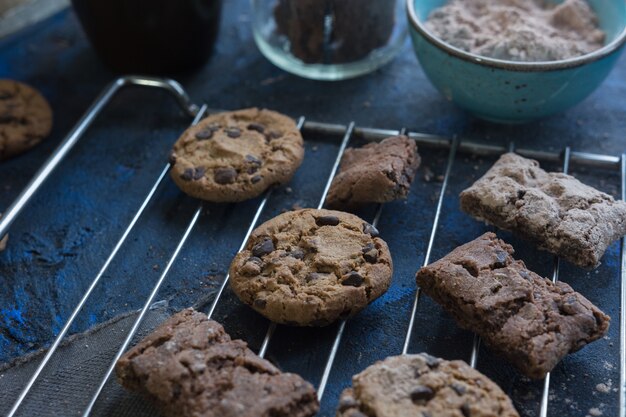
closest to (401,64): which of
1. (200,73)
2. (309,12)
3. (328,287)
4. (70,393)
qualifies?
(309,12)

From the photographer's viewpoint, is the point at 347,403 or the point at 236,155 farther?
the point at 236,155

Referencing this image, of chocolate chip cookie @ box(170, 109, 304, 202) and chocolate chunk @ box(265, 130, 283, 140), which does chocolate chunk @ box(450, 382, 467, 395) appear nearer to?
chocolate chip cookie @ box(170, 109, 304, 202)

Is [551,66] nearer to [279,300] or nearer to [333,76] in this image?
[333,76]

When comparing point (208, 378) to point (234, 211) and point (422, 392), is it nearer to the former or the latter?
point (422, 392)

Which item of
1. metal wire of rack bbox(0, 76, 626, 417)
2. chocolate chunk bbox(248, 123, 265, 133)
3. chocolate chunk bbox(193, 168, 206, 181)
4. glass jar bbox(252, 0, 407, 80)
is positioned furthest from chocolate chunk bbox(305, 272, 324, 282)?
glass jar bbox(252, 0, 407, 80)

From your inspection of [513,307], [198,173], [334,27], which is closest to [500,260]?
[513,307]
